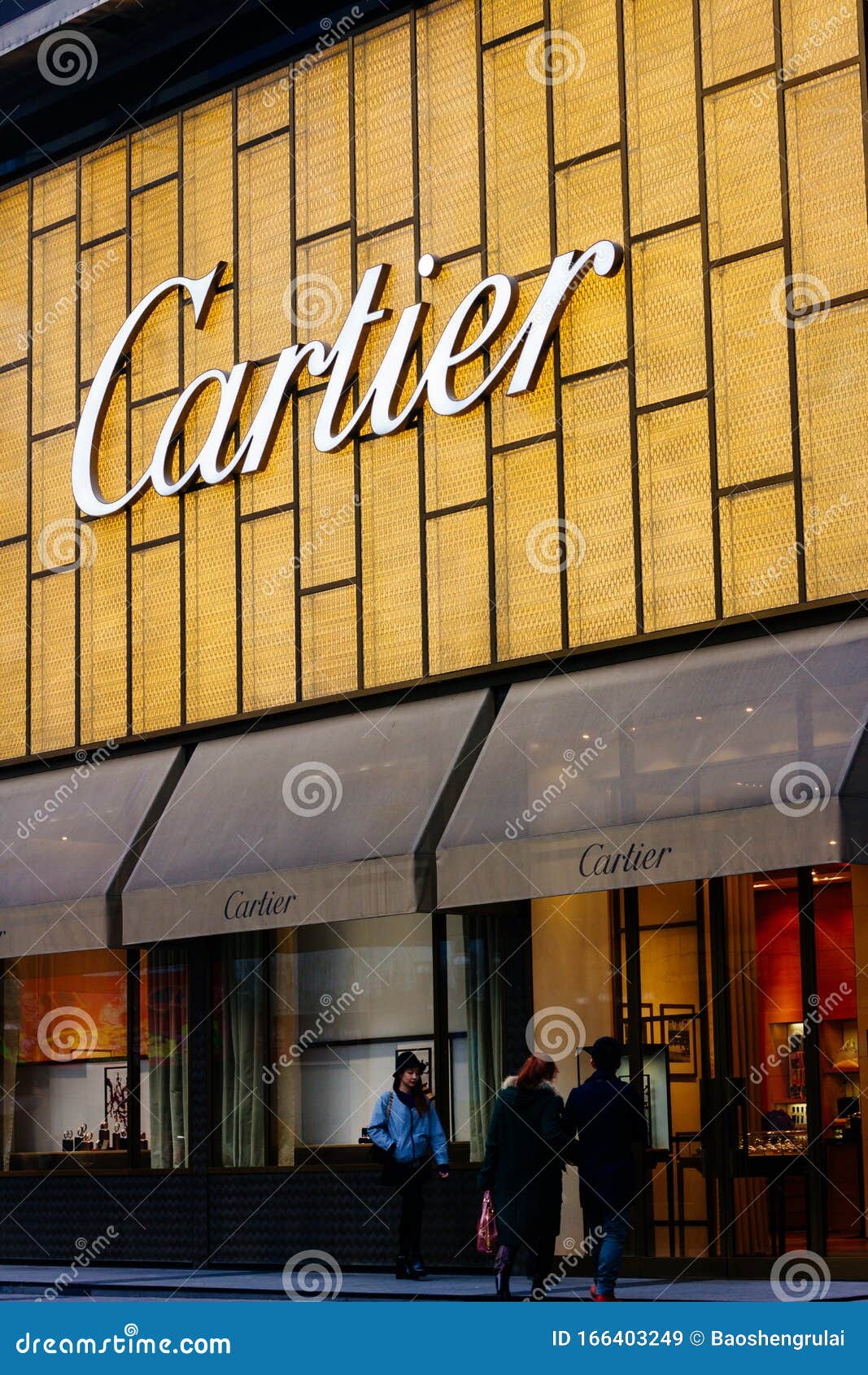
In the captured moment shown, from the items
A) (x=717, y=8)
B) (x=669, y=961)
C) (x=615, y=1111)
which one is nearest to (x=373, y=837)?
(x=669, y=961)

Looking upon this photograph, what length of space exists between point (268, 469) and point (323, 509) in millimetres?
921

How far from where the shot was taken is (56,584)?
21.4 meters

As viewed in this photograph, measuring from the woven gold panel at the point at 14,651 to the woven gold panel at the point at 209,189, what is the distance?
402cm

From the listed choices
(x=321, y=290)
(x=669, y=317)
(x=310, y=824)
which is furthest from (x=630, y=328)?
(x=310, y=824)

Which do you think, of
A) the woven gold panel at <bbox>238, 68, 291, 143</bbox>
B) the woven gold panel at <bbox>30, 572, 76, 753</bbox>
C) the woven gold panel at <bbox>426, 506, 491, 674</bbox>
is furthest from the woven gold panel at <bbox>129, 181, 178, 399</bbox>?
the woven gold panel at <bbox>426, 506, 491, 674</bbox>

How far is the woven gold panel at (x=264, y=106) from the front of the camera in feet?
64.9

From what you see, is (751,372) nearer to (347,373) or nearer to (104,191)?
(347,373)

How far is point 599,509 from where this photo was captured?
16703mm

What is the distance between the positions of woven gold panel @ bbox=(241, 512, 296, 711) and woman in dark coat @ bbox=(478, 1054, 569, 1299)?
19.4 ft

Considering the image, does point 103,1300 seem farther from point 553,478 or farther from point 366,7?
point 366,7

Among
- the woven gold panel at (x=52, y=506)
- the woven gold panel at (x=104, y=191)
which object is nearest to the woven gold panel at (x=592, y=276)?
the woven gold panel at (x=104, y=191)

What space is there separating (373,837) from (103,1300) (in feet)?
14.6

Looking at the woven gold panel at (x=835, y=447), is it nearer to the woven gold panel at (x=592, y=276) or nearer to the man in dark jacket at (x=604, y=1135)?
the woven gold panel at (x=592, y=276)

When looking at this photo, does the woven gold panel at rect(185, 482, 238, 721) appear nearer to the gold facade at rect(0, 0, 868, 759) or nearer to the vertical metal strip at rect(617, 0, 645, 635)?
the gold facade at rect(0, 0, 868, 759)
